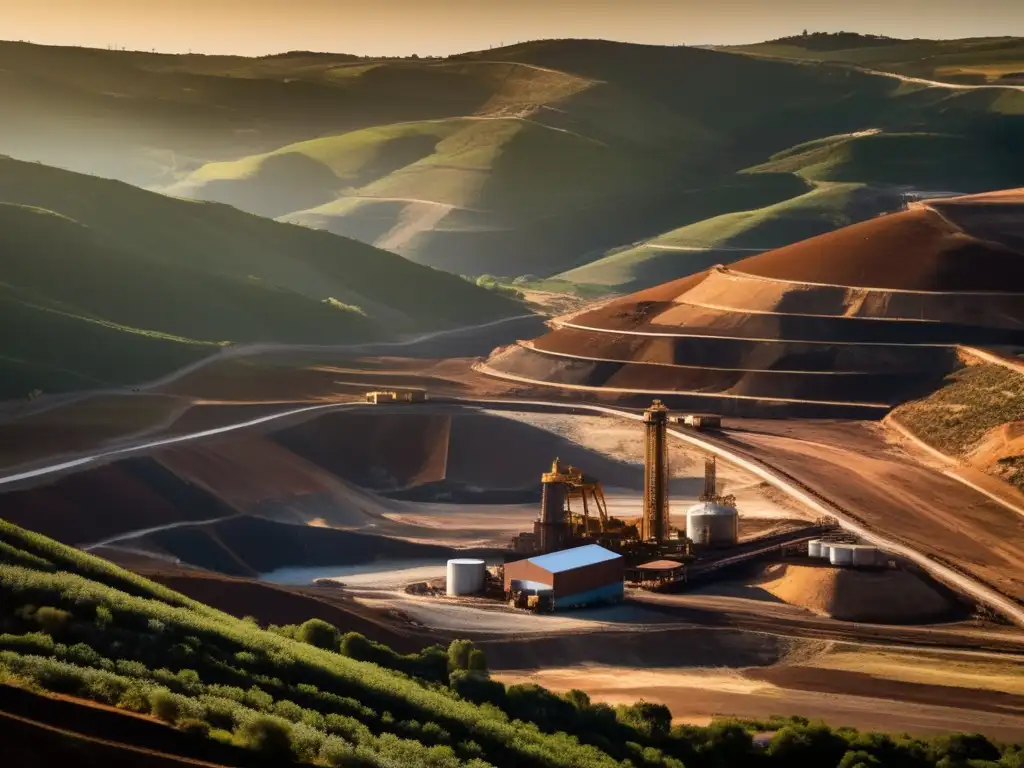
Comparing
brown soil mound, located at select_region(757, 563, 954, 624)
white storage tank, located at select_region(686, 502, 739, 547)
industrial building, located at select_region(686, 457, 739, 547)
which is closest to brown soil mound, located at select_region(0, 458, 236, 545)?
industrial building, located at select_region(686, 457, 739, 547)

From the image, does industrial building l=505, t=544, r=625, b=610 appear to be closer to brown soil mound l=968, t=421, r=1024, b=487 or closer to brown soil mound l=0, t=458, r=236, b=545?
Answer: brown soil mound l=0, t=458, r=236, b=545

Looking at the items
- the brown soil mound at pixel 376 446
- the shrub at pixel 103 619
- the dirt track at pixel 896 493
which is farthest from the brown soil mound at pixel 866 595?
the shrub at pixel 103 619

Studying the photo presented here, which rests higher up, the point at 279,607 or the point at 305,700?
the point at 305,700

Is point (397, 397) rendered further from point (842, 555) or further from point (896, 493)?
point (842, 555)

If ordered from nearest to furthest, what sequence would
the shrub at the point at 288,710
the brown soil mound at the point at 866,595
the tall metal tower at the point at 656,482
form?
the shrub at the point at 288,710
the brown soil mound at the point at 866,595
the tall metal tower at the point at 656,482

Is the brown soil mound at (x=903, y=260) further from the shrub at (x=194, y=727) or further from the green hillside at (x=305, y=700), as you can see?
the shrub at (x=194, y=727)

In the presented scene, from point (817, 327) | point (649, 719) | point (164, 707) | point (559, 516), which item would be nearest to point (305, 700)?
point (164, 707)
